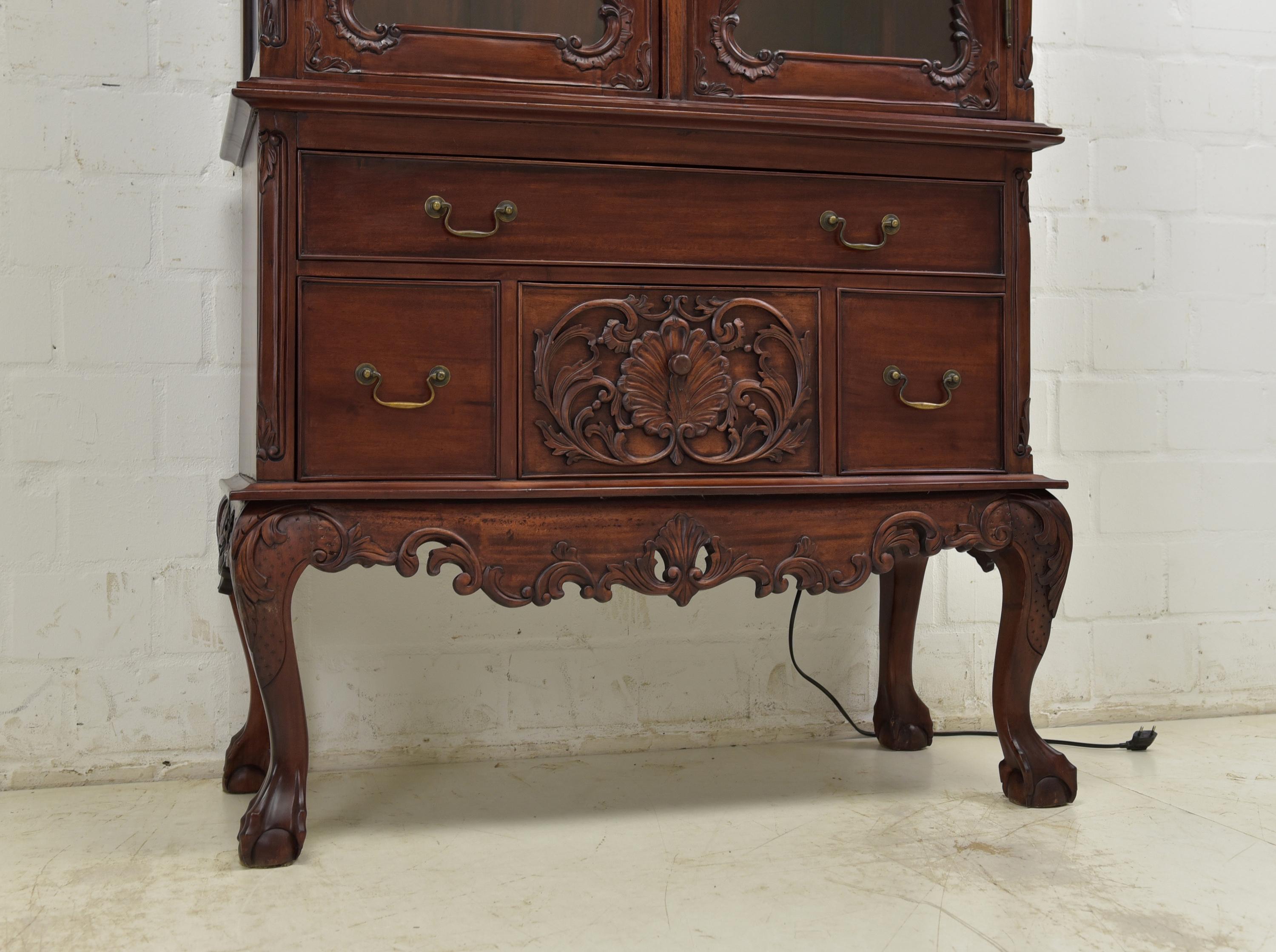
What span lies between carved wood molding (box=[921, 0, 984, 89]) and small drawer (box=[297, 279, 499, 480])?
805 millimetres

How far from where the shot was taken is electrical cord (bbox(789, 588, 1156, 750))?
223 centimetres

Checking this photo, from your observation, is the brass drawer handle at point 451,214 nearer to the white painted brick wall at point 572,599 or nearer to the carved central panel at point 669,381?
the carved central panel at point 669,381

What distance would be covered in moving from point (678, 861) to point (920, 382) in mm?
820

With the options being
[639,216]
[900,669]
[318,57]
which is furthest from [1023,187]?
[318,57]

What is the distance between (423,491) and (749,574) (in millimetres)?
518

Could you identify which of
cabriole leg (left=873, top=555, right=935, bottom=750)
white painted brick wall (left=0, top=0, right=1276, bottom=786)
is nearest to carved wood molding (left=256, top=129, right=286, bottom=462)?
white painted brick wall (left=0, top=0, right=1276, bottom=786)

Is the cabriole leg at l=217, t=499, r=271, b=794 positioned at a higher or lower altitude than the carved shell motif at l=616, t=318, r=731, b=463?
lower

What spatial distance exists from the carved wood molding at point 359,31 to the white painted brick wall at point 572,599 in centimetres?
62

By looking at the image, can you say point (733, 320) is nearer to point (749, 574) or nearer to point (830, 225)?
point (830, 225)

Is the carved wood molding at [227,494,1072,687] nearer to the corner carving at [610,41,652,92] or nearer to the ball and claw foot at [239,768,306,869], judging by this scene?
the ball and claw foot at [239,768,306,869]

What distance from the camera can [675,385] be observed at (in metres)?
1.68

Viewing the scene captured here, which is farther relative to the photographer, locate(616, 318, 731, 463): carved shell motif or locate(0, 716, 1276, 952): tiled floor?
locate(616, 318, 731, 463): carved shell motif

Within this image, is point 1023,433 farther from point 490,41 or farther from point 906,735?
point 490,41

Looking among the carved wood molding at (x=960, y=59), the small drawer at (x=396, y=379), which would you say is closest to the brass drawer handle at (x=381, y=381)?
the small drawer at (x=396, y=379)
